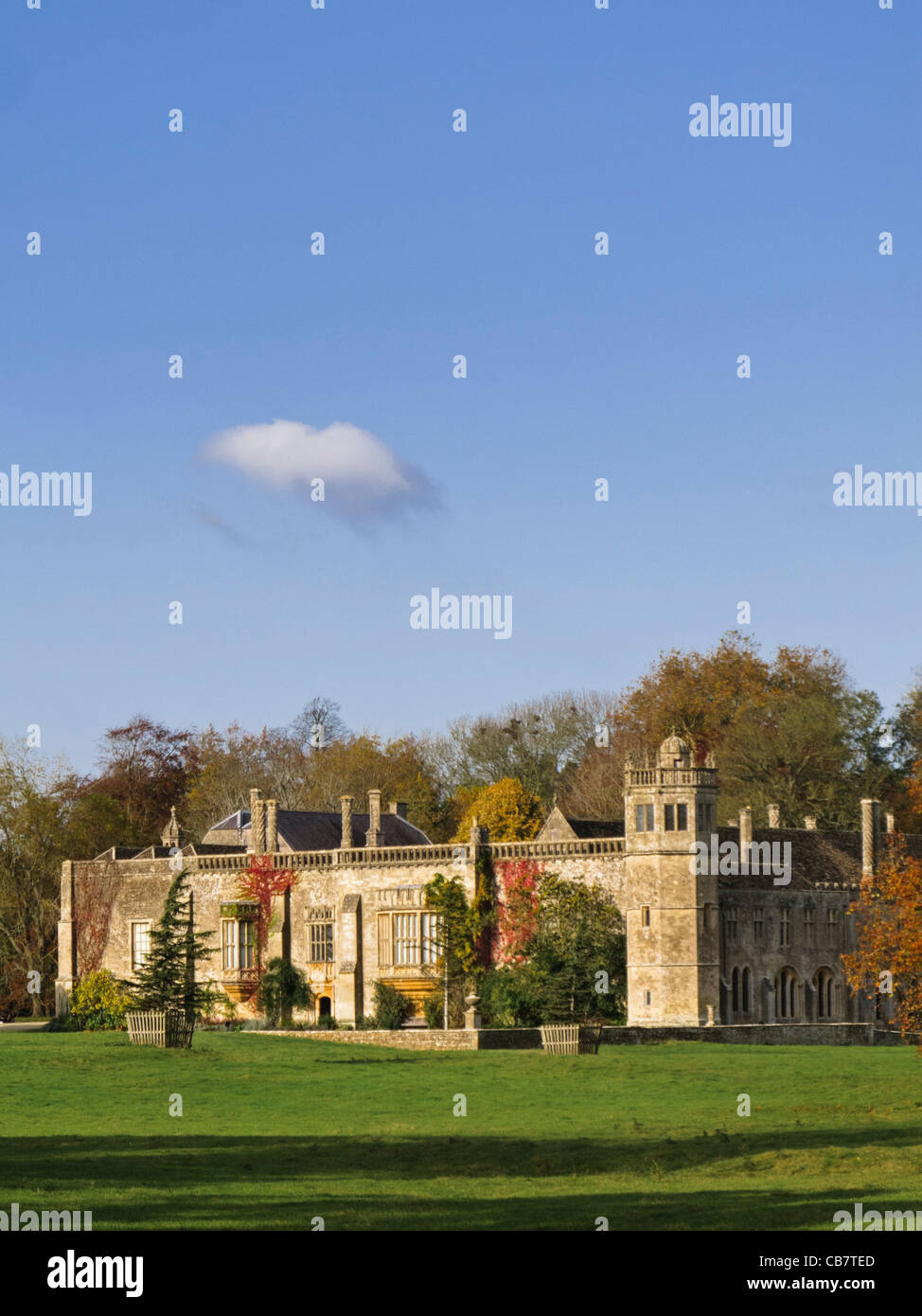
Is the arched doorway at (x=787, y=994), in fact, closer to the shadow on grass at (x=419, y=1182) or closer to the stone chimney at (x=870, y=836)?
the stone chimney at (x=870, y=836)

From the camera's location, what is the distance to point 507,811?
88.2 m

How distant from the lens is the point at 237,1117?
1177 inches

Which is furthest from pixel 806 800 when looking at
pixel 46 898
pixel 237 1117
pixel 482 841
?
pixel 237 1117

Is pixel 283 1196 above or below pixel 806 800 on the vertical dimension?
below

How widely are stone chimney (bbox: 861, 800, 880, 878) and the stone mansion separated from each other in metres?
0.07

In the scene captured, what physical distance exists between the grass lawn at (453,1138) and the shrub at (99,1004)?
13.7 m

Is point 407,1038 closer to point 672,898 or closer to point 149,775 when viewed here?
point 672,898

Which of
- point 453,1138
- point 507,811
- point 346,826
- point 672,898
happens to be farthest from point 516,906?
point 453,1138

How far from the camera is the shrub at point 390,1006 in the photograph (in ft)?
198

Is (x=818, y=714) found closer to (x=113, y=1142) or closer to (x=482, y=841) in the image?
(x=482, y=841)

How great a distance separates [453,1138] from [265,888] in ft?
130

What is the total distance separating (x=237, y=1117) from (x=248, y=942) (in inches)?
1415

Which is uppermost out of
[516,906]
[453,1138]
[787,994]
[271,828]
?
[271,828]

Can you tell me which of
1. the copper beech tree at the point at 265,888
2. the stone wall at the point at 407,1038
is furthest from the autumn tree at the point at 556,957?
the copper beech tree at the point at 265,888
